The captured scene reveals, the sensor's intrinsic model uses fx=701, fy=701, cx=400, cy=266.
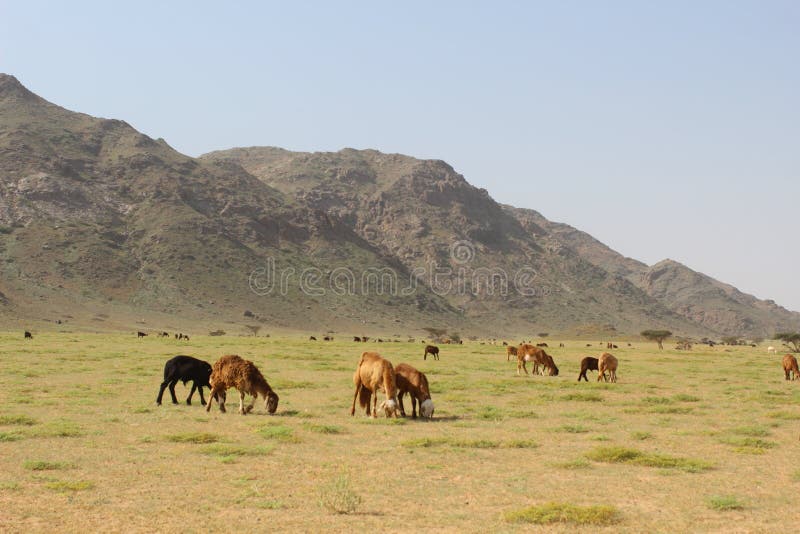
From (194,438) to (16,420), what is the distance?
18.0 ft

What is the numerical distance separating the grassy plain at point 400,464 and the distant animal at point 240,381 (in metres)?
0.71

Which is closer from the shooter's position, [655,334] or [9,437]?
[9,437]

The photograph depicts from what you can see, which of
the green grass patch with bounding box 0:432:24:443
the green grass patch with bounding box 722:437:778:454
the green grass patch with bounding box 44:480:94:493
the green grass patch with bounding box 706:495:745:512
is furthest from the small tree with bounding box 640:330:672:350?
the green grass patch with bounding box 44:480:94:493

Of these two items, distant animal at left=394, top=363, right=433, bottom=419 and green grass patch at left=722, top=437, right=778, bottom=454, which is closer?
green grass patch at left=722, top=437, right=778, bottom=454

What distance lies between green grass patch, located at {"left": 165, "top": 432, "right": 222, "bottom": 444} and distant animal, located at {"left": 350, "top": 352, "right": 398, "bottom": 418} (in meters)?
4.85

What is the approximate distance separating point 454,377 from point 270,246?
131870mm

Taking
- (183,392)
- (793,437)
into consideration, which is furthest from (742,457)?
(183,392)

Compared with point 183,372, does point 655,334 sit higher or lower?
higher

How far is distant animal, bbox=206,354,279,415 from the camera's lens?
20359mm

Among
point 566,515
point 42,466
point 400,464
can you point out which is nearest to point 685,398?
point 400,464

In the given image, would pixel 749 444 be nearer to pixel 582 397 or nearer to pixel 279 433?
pixel 582 397

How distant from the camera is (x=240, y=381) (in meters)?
20.3

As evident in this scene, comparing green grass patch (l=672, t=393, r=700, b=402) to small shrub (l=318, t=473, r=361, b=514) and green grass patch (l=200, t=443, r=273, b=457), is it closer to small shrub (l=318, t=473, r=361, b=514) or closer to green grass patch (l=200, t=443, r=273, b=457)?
green grass patch (l=200, t=443, r=273, b=457)

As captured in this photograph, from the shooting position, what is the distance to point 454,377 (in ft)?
115
